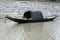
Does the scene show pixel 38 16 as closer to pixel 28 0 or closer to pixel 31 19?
pixel 31 19

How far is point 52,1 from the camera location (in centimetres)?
3120

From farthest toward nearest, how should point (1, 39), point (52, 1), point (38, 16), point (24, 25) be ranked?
point (52, 1) → point (38, 16) → point (24, 25) → point (1, 39)

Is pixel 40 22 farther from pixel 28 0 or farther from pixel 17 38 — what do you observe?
pixel 28 0

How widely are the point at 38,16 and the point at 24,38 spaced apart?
15.5ft

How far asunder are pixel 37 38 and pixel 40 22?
189 inches

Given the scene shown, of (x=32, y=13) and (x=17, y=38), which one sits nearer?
(x=17, y=38)

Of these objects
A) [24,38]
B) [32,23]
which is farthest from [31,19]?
[24,38]

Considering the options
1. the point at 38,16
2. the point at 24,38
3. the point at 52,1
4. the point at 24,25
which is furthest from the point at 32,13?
the point at 52,1

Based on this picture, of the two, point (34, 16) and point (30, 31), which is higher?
point (34, 16)

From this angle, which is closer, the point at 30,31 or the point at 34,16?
the point at 30,31

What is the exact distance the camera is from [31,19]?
12.5 m

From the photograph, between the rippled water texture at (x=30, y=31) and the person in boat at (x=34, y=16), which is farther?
the person in boat at (x=34, y=16)

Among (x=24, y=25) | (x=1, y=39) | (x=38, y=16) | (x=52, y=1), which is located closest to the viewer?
(x=1, y=39)

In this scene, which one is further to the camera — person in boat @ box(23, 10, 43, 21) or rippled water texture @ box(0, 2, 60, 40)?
person in boat @ box(23, 10, 43, 21)
